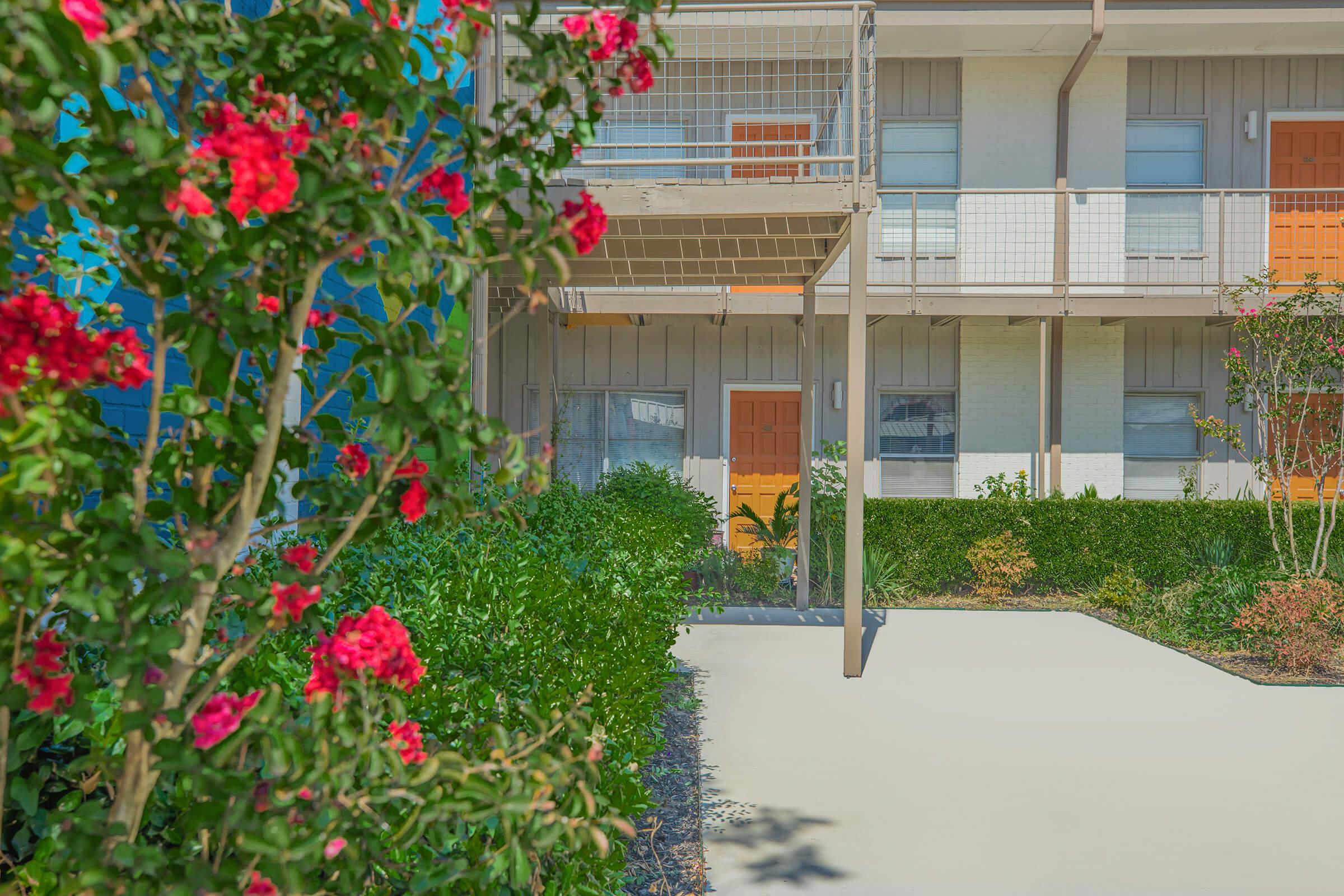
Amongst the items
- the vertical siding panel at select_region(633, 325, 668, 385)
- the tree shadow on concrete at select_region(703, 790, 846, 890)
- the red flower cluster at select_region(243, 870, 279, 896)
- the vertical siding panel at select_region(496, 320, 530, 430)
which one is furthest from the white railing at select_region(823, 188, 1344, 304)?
the red flower cluster at select_region(243, 870, 279, 896)

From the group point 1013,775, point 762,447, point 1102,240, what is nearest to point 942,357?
point 1102,240

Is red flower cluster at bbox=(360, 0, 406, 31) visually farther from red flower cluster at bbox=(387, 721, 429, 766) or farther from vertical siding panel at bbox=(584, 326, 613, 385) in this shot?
vertical siding panel at bbox=(584, 326, 613, 385)

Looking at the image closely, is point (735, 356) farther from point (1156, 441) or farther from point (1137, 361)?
point (1156, 441)

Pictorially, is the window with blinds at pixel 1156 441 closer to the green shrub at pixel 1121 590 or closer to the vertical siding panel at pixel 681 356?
the green shrub at pixel 1121 590

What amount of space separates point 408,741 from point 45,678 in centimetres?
51

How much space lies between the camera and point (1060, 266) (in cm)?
1155

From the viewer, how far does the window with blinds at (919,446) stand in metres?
12.2

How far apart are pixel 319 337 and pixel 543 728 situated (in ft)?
2.48

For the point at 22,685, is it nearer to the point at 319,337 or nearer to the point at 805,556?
the point at 319,337

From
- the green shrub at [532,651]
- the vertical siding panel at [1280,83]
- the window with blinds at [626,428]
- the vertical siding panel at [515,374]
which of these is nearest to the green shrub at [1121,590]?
the window with blinds at [626,428]

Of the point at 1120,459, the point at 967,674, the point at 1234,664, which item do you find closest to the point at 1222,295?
the point at 1120,459

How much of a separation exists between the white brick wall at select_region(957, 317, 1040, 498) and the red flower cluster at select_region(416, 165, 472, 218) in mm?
11296

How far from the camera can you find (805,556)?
9188 millimetres

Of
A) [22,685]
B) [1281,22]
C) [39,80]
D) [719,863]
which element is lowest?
[719,863]
